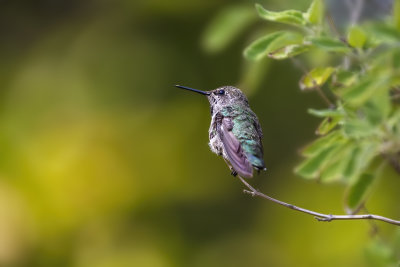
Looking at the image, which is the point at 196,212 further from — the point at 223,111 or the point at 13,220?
the point at 223,111

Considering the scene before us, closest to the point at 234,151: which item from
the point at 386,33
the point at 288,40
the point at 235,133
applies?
the point at 235,133

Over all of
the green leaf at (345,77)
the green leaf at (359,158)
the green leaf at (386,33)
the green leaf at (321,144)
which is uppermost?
the green leaf at (386,33)

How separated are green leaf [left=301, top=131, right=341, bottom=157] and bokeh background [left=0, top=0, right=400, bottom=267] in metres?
4.56

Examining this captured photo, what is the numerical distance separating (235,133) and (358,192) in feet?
3.56

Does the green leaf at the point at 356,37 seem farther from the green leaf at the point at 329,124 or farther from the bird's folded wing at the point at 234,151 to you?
the bird's folded wing at the point at 234,151

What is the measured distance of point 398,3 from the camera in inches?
65.3

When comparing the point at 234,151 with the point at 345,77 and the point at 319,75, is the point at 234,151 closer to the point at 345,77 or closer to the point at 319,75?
the point at 319,75

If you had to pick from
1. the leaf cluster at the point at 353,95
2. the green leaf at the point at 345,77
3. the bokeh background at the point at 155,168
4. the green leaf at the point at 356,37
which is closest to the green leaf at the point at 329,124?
the leaf cluster at the point at 353,95

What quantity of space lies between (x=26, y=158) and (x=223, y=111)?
4.30 metres

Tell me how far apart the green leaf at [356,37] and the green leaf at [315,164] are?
38 cm

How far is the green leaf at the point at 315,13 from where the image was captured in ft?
7.31

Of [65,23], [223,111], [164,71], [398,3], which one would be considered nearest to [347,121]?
→ [398,3]

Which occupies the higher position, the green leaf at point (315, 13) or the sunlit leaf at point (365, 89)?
the sunlit leaf at point (365, 89)

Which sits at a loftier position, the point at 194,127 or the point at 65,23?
the point at 65,23
